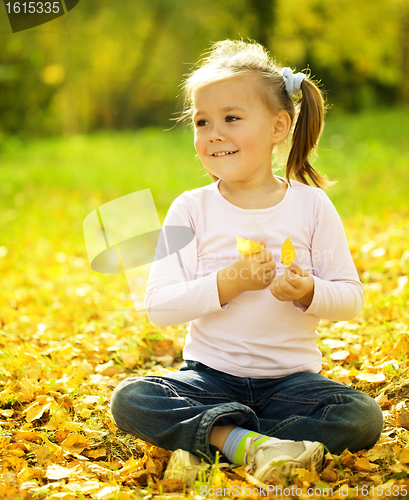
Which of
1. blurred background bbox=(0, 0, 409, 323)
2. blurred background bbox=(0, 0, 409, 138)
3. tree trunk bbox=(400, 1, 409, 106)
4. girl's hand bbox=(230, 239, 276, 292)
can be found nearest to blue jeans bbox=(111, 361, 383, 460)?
girl's hand bbox=(230, 239, 276, 292)

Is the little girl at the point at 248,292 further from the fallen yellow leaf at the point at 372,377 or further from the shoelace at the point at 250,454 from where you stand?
the fallen yellow leaf at the point at 372,377

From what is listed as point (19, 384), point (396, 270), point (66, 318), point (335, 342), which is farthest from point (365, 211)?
point (19, 384)

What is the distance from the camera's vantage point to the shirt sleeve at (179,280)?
1.73 m

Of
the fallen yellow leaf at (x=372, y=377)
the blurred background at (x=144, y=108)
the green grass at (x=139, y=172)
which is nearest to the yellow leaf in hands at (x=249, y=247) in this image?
the fallen yellow leaf at (x=372, y=377)

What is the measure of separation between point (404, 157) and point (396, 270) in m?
5.15

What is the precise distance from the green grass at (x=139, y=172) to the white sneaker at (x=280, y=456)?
2.18 meters

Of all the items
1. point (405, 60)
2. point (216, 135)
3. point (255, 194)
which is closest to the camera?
point (216, 135)

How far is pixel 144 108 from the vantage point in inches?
801

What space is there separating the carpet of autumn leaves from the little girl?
0.12m

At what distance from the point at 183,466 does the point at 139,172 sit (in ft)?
24.3

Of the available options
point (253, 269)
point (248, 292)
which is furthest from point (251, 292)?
point (253, 269)

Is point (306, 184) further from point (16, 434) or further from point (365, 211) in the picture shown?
point (365, 211)

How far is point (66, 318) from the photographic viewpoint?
3.26m

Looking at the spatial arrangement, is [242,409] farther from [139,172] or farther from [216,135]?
[139,172]
